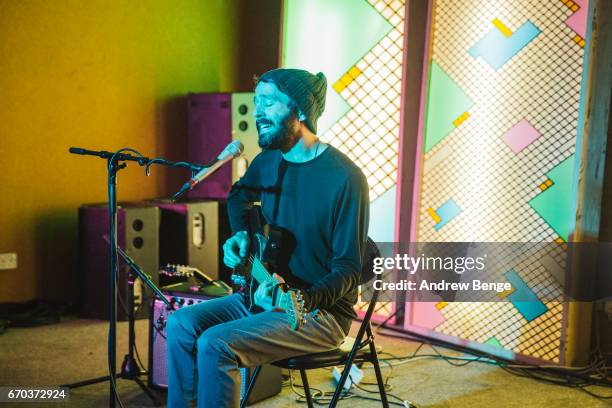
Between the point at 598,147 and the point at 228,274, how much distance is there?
8.50 feet

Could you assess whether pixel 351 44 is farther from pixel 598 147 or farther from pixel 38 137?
pixel 38 137

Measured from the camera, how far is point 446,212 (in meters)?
3.51

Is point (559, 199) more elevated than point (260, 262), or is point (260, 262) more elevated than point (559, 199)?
point (559, 199)

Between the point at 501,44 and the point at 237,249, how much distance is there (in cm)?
200

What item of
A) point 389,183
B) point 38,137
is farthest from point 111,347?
point 38,137

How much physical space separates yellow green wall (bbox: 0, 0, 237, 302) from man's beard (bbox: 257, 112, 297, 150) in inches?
97.4

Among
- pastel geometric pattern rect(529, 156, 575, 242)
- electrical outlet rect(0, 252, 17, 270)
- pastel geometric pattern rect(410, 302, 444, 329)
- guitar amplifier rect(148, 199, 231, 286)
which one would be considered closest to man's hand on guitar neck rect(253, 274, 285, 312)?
pastel geometric pattern rect(529, 156, 575, 242)

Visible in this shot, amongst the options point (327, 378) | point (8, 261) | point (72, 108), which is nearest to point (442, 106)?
point (327, 378)

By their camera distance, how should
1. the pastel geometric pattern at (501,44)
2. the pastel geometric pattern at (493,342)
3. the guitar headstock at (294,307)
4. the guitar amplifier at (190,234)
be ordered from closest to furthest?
the guitar headstock at (294,307) → the pastel geometric pattern at (501,44) → the pastel geometric pattern at (493,342) → the guitar amplifier at (190,234)

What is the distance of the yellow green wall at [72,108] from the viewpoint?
12.8 feet

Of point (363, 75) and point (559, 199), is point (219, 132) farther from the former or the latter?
point (559, 199)

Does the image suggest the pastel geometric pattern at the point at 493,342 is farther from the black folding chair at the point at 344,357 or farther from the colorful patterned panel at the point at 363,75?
the black folding chair at the point at 344,357

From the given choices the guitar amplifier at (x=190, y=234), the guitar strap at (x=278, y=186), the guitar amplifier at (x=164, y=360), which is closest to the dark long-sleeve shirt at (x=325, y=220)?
the guitar strap at (x=278, y=186)

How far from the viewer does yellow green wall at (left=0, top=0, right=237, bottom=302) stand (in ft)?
12.8
